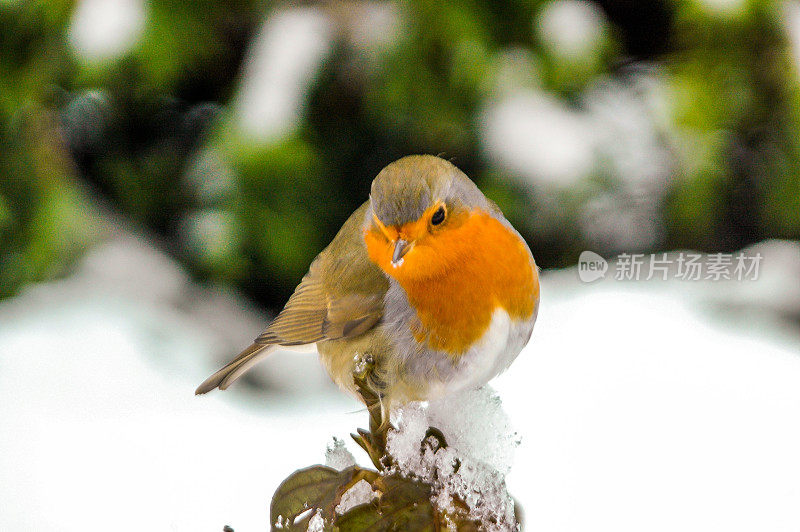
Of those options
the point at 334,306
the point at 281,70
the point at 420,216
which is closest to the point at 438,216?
the point at 420,216

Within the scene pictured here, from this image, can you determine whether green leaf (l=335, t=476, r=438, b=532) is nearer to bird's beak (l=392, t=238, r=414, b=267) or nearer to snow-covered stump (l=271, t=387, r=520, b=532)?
snow-covered stump (l=271, t=387, r=520, b=532)

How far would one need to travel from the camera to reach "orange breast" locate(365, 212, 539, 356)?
1.65 feet

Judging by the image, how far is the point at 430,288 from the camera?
514 millimetres

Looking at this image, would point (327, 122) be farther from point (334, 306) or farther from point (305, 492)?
point (305, 492)

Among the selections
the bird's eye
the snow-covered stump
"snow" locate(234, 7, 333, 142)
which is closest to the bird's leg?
the snow-covered stump

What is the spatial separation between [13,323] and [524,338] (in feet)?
4.28

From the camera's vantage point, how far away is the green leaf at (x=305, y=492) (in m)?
0.40

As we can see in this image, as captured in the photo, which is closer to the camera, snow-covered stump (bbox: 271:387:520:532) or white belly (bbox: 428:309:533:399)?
snow-covered stump (bbox: 271:387:520:532)

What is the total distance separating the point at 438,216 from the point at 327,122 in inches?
33.5

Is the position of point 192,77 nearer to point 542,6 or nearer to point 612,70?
point 542,6

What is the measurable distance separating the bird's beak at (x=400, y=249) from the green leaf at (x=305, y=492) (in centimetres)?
13

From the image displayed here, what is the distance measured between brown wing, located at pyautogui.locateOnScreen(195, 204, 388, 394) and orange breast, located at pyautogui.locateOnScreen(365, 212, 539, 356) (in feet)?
0.14

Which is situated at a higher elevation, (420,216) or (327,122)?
(327,122)

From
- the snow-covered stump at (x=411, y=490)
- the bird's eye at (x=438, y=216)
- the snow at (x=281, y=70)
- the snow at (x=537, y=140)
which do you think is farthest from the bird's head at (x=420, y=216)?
the snow at (x=537, y=140)
